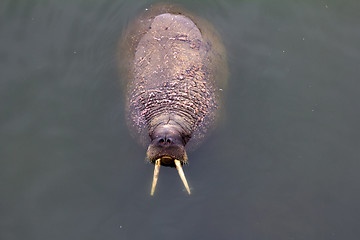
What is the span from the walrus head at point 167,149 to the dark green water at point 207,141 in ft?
2.22

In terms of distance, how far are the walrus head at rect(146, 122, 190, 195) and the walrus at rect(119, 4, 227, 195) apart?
0.05m

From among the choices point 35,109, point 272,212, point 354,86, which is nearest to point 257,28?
point 354,86

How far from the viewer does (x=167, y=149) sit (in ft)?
23.7

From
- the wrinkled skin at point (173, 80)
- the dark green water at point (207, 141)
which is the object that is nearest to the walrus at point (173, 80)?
the wrinkled skin at point (173, 80)

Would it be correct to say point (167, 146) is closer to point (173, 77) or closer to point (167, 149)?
point (167, 149)

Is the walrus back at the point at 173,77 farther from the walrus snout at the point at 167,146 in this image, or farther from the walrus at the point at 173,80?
the walrus snout at the point at 167,146

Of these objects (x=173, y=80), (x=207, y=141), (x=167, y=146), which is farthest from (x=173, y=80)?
(x=167, y=146)

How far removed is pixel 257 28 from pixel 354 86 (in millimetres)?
2177

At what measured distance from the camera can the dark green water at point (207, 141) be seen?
7582 mm

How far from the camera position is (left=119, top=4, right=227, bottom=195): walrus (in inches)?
315

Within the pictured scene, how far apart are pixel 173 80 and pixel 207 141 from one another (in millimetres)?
1202

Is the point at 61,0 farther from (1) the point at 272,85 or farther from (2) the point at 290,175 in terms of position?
(2) the point at 290,175

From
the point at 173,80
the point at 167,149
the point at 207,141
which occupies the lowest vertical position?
the point at 207,141

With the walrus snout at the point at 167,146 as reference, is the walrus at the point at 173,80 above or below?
above
